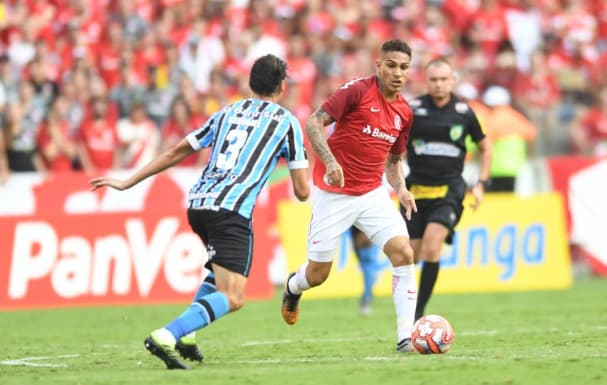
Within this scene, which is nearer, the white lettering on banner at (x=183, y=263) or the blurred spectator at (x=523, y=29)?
the white lettering on banner at (x=183, y=263)

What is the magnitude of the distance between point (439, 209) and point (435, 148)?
24.6 inches

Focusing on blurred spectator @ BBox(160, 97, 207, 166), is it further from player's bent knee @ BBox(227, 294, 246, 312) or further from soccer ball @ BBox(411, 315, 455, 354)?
player's bent knee @ BBox(227, 294, 246, 312)

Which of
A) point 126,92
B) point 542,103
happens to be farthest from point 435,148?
point 542,103

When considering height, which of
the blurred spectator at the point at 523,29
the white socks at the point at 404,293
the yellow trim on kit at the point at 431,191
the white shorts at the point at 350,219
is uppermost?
the blurred spectator at the point at 523,29

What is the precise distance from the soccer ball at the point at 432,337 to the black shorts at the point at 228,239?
5.09 ft

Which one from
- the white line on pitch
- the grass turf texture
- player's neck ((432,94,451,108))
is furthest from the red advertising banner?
the white line on pitch

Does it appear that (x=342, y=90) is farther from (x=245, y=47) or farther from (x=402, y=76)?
(x=245, y=47)

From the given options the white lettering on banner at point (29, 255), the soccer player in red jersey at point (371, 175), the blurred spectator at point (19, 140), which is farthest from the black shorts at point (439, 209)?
the blurred spectator at point (19, 140)

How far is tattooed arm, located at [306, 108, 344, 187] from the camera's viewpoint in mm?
9609

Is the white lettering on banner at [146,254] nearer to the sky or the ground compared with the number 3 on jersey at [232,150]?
nearer to the ground

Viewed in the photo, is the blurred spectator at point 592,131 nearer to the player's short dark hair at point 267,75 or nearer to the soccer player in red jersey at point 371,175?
the soccer player in red jersey at point 371,175

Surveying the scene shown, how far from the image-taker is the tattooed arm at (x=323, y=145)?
31.5 feet

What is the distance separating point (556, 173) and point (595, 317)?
323 inches

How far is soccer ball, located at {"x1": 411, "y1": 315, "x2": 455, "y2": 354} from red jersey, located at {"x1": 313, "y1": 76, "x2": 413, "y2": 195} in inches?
48.4
